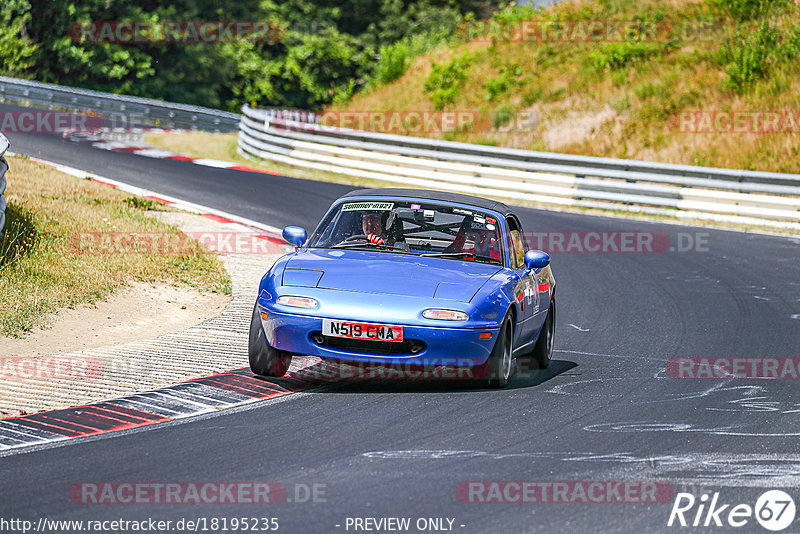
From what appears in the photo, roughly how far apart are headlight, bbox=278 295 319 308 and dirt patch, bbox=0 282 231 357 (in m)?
2.39

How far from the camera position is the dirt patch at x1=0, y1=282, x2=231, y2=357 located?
9.51 m

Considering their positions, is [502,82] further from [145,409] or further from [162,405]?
[145,409]

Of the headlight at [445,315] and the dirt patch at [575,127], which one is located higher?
the dirt patch at [575,127]

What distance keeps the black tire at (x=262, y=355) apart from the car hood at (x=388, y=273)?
15.5 inches

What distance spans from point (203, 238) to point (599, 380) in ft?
26.6

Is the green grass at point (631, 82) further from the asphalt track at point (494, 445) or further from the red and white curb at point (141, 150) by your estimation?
the asphalt track at point (494, 445)

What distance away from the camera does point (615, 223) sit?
20391 millimetres

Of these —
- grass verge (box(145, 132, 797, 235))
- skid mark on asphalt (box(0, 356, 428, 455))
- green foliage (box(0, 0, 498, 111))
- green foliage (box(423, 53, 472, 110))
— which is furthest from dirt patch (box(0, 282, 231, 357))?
green foliage (box(0, 0, 498, 111))

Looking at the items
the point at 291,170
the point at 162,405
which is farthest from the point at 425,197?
the point at 291,170

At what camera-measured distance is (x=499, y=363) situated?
26.9 feet

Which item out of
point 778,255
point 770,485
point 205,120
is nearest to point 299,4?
point 205,120

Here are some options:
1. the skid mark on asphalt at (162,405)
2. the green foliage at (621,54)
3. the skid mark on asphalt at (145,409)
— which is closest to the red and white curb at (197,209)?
the skid mark on asphalt at (162,405)

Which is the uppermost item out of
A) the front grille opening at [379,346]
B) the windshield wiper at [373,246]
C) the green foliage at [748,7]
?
the green foliage at [748,7]

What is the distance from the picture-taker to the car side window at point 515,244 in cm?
934
